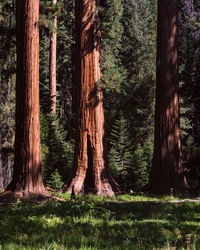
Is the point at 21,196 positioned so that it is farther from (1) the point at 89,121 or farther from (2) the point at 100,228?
(2) the point at 100,228

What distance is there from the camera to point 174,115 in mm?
9656

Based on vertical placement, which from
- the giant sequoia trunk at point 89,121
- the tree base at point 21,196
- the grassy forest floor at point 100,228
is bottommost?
the tree base at point 21,196

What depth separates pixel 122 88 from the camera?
27375mm

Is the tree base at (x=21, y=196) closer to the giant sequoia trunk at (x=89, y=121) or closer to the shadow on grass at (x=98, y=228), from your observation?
the giant sequoia trunk at (x=89, y=121)

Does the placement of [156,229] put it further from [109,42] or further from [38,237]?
[109,42]

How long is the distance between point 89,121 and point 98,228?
5.26 meters

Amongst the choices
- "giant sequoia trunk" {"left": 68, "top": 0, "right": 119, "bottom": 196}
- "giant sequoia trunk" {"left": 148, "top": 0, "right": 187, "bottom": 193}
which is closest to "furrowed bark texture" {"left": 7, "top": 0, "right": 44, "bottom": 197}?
"giant sequoia trunk" {"left": 68, "top": 0, "right": 119, "bottom": 196}

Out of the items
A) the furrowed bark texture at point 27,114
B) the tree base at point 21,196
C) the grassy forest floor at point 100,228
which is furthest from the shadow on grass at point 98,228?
the furrowed bark texture at point 27,114

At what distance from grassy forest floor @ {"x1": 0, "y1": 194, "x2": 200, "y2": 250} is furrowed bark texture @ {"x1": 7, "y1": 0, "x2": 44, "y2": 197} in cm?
252

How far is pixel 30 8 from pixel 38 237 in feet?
24.4

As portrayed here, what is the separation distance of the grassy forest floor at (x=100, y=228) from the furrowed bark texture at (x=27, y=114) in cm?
252

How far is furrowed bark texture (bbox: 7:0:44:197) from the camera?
354 inches

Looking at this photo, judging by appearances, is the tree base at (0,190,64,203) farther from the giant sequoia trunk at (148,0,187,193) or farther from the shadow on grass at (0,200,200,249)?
the giant sequoia trunk at (148,0,187,193)

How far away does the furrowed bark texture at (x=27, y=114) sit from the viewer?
898 cm
